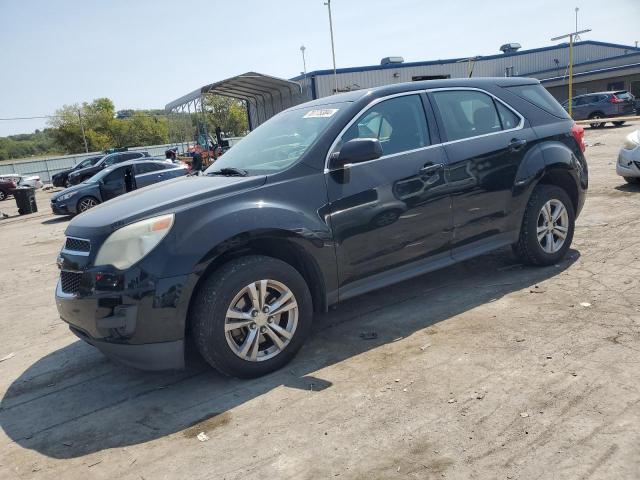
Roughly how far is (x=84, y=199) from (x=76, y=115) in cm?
8185

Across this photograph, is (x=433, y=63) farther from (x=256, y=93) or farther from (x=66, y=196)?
(x=66, y=196)

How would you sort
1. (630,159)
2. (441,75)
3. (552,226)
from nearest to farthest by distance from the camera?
(552,226) → (630,159) → (441,75)

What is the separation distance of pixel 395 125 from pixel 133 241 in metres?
2.27

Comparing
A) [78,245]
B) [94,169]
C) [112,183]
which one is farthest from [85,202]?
[78,245]

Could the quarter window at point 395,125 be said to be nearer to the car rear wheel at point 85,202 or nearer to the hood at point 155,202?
the hood at point 155,202

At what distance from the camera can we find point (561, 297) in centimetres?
450

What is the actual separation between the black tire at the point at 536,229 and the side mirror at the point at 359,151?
1998 millimetres

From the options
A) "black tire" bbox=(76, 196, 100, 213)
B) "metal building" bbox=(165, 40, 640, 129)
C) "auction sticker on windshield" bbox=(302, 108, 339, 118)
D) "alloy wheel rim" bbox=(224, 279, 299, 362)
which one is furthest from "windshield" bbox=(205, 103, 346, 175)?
"metal building" bbox=(165, 40, 640, 129)

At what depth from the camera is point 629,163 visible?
345 inches

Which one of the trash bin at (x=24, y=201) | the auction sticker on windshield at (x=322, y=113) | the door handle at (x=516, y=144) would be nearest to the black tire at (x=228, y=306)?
the auction sticker on windshield at (x=322, y=113)

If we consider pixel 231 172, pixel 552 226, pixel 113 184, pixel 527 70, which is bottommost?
pixel 552 226

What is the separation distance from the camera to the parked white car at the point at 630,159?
28.4 ft

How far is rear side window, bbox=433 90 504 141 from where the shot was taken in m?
4.62

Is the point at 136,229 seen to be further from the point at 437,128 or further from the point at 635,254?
the point at 635,254
